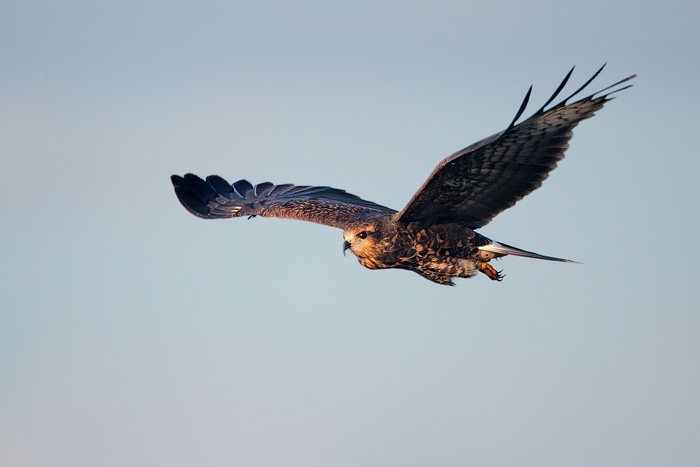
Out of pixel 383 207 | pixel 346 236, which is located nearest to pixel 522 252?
pixel 346 236

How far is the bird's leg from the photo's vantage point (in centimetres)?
1059

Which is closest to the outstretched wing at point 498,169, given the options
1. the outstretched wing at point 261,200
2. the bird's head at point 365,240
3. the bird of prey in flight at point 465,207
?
the bird of prey in flight at point 465,207

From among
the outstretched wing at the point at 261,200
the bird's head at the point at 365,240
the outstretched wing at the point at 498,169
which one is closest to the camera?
the outstretched wing at the point at 498,169

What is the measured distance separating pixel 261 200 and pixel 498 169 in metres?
4.93

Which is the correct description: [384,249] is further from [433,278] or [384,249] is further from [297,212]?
[297,212]

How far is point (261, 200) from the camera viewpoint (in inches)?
521

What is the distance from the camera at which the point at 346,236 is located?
995 centimetres

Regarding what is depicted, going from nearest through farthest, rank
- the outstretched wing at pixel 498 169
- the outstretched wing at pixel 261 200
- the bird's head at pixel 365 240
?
the outstretched wing at pixel 498 169 → the bird's head at pixel 365 240 → the outstretched wing at pixel 261 200

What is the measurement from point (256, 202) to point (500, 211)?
4561mm

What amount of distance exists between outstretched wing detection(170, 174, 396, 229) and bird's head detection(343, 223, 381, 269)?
1.48m

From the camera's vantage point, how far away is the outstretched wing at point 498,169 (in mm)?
8875

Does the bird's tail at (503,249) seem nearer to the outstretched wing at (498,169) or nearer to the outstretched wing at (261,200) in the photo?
the outstretched wing at (498,169)

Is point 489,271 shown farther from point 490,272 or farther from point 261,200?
point 261,200

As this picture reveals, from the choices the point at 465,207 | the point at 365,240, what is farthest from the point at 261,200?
the point at 465,207
